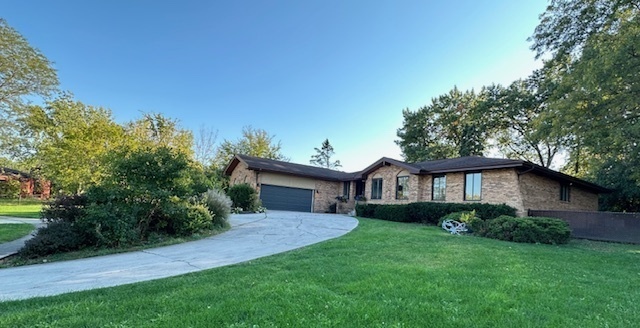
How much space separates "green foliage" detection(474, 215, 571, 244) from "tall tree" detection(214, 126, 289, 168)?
3058cm

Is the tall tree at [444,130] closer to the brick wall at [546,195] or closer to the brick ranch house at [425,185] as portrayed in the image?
the brick ranch house at [425,185]

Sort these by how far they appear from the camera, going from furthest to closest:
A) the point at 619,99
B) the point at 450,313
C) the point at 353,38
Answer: the point at 353,38 < the point at 619,99 < the point at 450,313

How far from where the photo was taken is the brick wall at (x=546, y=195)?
50.4 ft

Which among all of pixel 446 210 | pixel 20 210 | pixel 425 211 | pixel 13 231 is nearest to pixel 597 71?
pixel 446 210

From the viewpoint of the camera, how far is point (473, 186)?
55.2ft

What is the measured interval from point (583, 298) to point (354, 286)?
3031mm

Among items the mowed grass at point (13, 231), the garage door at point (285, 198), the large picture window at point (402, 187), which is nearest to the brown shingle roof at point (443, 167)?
the large picture window at point (402, 187)

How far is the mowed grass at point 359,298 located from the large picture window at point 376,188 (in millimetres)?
15112

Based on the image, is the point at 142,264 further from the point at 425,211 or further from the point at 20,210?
the point at 20,210

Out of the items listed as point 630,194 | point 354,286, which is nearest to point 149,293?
point 354,286

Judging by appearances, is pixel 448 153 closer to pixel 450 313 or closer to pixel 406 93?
pixel 406 93

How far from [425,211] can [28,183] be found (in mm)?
36168

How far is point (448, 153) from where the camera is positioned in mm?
33375

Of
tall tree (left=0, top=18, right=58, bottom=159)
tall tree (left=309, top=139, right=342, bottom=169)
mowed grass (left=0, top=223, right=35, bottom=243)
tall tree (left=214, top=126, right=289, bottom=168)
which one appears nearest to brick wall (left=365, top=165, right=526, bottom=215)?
mowed grass (left=0, top=223, right=35, bottom=243)
